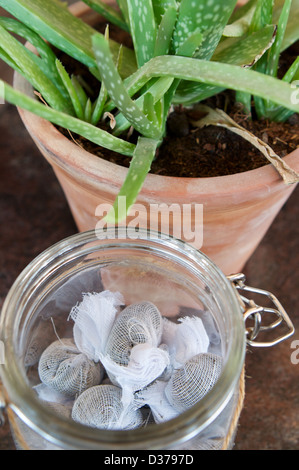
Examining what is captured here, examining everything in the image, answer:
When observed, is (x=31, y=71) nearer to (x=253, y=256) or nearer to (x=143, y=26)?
(x=143, y=26)

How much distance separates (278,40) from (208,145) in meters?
0.09

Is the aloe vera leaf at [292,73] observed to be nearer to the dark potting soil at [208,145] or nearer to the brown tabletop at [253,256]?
the dark potting soil at [208,145]

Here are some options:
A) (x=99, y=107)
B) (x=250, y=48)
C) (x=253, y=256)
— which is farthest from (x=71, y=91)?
(x=253, y=256)

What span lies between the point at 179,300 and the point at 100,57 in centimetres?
17

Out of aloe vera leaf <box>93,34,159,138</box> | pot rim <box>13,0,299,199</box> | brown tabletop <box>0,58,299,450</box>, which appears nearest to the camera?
aloe vera leaf <box>93,34,159,138</box>

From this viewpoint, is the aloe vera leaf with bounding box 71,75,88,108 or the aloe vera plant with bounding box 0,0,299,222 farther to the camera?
the aloe vera leaf with bounding box 71,75,88,108

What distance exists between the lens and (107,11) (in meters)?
0.45

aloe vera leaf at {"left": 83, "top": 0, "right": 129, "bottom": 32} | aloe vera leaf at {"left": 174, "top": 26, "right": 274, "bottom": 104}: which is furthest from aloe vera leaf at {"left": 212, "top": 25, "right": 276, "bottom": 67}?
aloe vera leaf at {"left": 83, "top": 0, "right": 129, "bottom": 32}

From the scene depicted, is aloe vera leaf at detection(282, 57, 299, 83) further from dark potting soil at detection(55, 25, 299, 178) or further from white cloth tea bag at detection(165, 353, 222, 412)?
white cloth tea bag at detection(165, 353, 222, 412)

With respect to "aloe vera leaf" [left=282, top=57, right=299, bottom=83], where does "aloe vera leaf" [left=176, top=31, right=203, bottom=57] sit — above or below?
below

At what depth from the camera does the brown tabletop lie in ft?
1.61

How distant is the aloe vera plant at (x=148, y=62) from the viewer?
304 millimetres

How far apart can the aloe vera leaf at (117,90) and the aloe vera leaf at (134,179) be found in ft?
0.04
